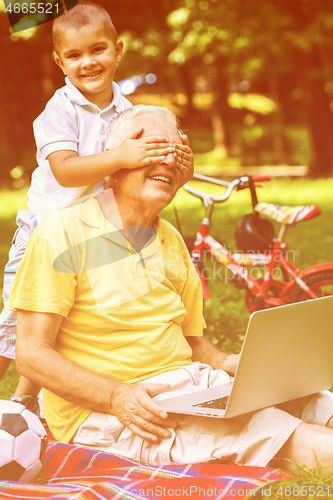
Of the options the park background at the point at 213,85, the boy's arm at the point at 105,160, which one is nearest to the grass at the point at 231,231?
the park background at the point at 213,85

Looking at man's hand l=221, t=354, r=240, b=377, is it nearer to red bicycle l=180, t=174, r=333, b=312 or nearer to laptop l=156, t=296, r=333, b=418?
laptop l=156, t=296, r=333, b=418

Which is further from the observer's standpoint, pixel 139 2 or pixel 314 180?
pixel 314 180

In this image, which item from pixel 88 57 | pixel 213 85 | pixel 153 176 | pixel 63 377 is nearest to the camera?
pixel 63 377

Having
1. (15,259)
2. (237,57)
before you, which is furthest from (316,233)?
(15,259)

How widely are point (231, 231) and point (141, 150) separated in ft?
10.4

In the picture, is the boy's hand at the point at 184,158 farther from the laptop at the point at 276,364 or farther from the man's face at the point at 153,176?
the laptop at the point at 276,364

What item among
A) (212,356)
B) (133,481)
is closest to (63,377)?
(133,481)

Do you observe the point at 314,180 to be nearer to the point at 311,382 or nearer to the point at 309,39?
the point at 309,39

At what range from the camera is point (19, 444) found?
1651 millimetres

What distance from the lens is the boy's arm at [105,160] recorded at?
1.76 meters

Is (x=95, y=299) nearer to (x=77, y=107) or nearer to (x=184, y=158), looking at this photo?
(x=184, y=158)

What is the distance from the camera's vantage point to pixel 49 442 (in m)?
1.85

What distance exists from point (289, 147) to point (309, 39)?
453 cm

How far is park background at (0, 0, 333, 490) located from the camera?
3273mm
